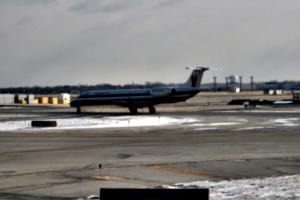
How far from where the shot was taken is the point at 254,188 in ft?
51.2

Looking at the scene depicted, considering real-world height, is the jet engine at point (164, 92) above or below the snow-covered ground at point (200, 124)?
above

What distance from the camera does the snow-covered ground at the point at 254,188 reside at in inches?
566

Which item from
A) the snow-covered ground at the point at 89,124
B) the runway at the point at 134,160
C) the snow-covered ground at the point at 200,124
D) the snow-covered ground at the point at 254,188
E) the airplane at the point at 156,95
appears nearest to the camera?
the snow-covered ground at the point at 254,188

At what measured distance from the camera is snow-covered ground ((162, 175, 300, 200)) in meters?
14.4

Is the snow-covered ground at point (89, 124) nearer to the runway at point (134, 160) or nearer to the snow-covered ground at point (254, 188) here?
the runway at point (134, 160)

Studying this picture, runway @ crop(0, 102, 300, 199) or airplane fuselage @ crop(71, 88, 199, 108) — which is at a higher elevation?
airplane fuselage @ crop(71, 88, 199, 108)

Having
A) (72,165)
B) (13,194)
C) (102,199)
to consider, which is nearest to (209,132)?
(72,165)

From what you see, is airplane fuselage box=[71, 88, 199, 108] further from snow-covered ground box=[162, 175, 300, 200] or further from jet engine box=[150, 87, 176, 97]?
snow-covered ground box=[162, 175, 300, 200]

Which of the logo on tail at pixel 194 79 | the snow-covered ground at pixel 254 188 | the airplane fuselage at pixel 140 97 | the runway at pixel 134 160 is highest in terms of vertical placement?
the logo on tail at pixel 194 79

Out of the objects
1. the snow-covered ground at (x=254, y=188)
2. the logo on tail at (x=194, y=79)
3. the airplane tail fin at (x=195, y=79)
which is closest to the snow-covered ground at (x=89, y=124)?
the airplane tail fin at (x=195, y=79)

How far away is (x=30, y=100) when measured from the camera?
12875cm

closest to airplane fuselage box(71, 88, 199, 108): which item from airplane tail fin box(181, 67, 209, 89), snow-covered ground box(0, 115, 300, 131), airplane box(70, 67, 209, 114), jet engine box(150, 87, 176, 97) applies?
airplane box(70, 67, 209, 114)

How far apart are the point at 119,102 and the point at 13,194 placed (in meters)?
52.8

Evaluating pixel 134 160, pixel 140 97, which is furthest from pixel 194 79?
pixel 134 160
